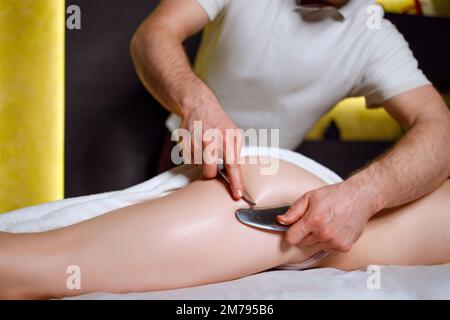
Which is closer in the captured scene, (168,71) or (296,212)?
(296,212)

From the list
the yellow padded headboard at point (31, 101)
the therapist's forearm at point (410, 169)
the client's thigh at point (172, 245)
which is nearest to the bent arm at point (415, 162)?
the therapist's forearm at point (410, 169)

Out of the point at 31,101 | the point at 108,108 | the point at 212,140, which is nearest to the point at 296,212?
the point at 212,140

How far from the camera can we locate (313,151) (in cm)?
229

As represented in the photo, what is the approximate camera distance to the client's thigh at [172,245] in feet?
2.35

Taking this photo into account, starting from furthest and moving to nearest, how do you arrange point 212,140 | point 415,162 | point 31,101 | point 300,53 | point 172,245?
point 31,101
point 300,53
point 415,162
point 212,140
point 172,245

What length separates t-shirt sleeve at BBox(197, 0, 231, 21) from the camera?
4.41 ft

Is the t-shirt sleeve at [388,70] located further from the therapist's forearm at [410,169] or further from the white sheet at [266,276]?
the white sheet at [266,276]

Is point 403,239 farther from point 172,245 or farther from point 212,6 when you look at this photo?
point 212,6

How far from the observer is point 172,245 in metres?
0.74

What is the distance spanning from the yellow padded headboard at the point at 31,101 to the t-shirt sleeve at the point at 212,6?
2.42 feet

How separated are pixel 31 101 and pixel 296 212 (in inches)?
57.6

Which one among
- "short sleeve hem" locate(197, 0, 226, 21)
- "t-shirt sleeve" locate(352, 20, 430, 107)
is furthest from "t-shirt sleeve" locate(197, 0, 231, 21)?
"t-shirt sleeve" locate(352, 20, 430, 107)

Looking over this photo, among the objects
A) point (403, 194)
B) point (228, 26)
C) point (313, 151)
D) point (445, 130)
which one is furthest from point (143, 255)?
point (313, 151)
